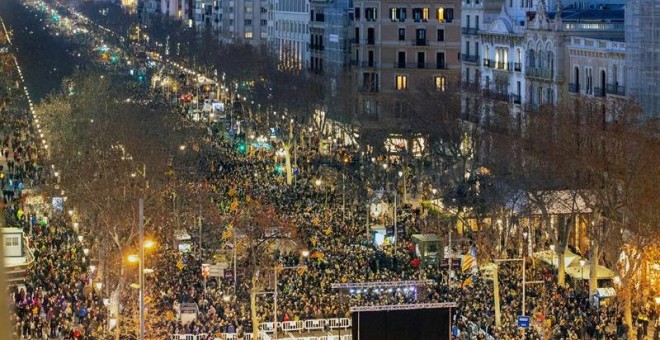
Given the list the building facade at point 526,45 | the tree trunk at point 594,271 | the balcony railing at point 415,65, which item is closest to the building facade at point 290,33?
the balcony railing at point 415,65

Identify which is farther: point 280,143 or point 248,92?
point 248,92

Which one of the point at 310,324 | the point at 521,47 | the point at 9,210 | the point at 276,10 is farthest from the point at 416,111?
the point at 276,10

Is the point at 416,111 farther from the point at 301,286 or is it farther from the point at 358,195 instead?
the point at 301,286

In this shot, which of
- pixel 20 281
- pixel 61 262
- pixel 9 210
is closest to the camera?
pixel 20 281

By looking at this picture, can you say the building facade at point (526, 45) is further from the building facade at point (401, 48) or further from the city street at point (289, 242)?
the building facade at point (401, 48)

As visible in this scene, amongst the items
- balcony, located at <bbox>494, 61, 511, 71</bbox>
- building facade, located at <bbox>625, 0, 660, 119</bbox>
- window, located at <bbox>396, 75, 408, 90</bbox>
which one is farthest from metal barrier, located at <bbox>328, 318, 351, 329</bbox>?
window, located at <bbox>396, 75, 408, 90</bbox>

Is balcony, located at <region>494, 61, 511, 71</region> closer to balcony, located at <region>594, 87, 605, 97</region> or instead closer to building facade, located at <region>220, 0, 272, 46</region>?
balcony, located at <region>594, 87, 605, 97</region>
